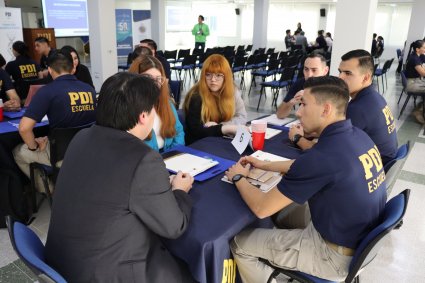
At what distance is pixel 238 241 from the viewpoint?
5.03 feet

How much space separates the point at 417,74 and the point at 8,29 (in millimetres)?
7974

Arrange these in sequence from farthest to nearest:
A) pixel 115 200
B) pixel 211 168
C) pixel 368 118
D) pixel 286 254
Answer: pixel 368 118 < pixel 211 168 < pixel 286 254 < pixel 115 200

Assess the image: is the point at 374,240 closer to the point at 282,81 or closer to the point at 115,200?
the point at 115,200

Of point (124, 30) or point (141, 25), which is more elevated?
→ point (141, 25)

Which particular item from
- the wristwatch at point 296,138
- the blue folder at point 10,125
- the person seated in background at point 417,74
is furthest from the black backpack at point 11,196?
the person seated in background at point 417,74

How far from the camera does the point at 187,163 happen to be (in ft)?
5.74

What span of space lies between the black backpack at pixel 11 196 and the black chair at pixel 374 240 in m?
2.06

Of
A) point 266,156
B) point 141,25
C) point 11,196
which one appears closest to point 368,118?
point 266,156

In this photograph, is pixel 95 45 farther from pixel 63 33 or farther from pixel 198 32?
pixel 198 32

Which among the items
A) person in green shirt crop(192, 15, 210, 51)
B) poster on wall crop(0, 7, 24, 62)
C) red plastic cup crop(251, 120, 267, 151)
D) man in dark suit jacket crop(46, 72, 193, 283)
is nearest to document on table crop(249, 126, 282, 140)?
red plastic cup crop(251, 120, 267, 151)

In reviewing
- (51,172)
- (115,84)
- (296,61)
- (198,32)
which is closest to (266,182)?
(115,84)

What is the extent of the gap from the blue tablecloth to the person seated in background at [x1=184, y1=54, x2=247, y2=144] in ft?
3.10

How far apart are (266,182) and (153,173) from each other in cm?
65

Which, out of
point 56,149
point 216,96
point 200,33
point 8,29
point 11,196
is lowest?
point 11,196
